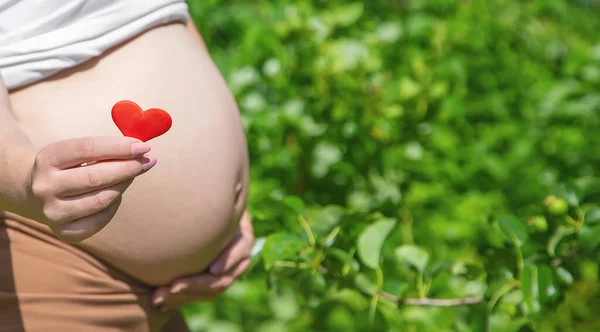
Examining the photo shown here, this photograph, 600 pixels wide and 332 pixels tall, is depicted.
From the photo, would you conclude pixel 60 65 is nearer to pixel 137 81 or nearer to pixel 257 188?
pixel 137 81

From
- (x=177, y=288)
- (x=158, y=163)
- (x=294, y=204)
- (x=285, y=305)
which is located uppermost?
(x=158, y=163)

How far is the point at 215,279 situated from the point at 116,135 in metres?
0.33

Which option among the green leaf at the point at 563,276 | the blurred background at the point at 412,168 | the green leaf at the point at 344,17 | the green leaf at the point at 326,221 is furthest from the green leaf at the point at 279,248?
the green leaf at the point at 344,17

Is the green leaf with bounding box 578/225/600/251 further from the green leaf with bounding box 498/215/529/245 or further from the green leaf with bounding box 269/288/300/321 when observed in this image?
the green leaf with bounding box 269/288/300/321

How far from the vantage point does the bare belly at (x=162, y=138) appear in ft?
2.93

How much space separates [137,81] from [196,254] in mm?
253

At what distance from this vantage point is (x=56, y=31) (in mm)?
910

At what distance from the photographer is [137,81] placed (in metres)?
0.94

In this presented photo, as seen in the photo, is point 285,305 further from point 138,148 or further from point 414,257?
point 138,148

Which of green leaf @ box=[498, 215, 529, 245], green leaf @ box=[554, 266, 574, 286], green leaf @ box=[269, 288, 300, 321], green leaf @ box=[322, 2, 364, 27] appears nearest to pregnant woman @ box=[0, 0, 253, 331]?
green leaf @ box=[498, 215, 529, 245]

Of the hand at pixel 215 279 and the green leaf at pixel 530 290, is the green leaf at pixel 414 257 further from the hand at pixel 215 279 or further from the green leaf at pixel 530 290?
Result: the hand at pixel 215 279

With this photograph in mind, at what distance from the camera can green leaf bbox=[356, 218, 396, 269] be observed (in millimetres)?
1212

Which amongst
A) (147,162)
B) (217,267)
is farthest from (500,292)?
(147,162)

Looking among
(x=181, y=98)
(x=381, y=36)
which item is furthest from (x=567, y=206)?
(x=381, y=36)
